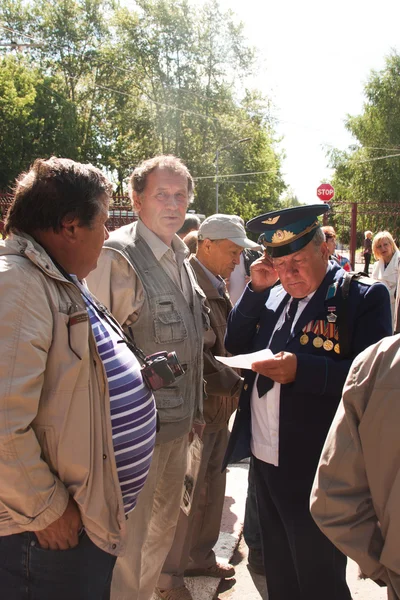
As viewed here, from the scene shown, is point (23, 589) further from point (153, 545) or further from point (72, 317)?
point (153, 545)

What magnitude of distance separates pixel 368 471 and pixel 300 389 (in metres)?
0.82

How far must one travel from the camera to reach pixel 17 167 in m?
29.4

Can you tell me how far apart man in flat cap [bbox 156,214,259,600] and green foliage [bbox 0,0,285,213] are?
3106 centimetres

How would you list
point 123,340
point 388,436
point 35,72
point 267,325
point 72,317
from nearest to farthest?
point 388,436 → point 72,317 → point 123,340 → point 267,325 → point 35,72

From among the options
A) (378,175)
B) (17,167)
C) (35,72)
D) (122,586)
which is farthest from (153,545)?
(35,72)

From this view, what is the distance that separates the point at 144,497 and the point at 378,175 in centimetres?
2714

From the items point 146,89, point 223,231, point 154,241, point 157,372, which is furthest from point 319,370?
point 146,89

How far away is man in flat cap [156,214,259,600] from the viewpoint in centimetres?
295

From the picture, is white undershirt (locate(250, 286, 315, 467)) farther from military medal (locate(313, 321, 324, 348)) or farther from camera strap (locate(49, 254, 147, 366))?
camera strap (locate(49, 254, 147, 366))

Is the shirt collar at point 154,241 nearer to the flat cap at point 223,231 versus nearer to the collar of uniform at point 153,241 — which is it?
the collar of uniform at point 153,241

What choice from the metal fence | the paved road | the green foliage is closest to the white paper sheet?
the paved road

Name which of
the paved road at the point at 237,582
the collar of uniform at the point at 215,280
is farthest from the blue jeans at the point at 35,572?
the collar of uniform at the point at 215,280

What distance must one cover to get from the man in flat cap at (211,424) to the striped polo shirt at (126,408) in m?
1.18

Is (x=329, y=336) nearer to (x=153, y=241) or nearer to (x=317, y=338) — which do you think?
(x=317, y=338)
